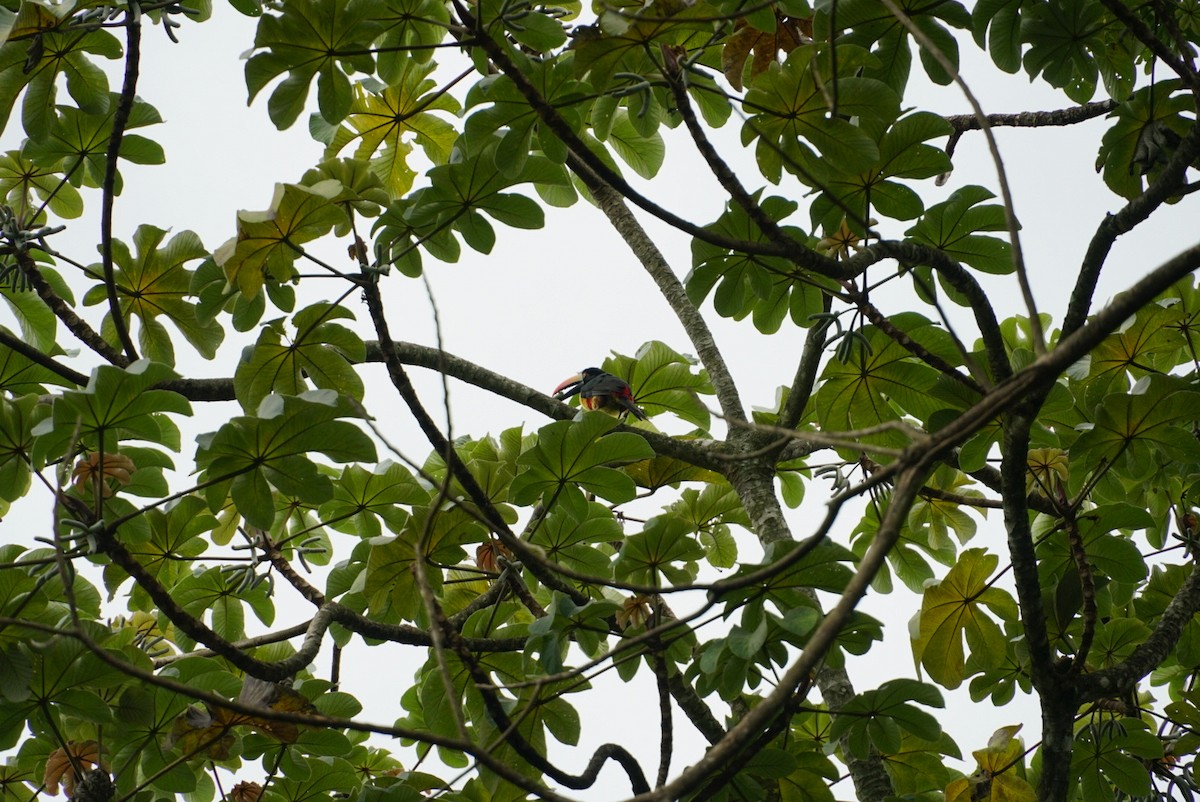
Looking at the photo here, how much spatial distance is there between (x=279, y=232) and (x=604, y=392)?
165 cm

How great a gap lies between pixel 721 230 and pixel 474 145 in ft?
2.03

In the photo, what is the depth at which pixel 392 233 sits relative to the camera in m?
2.39

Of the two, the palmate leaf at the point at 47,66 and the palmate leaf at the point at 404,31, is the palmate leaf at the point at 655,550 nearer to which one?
the palmate leaf at the point at 404,31

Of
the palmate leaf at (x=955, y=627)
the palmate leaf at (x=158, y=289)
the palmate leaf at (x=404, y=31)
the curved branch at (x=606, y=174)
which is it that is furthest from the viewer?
the palmate leaf at (x=158, y=289)

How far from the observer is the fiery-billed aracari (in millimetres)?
3438

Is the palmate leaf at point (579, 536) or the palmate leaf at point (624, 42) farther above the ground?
the palmate leaf at point (624, 42)

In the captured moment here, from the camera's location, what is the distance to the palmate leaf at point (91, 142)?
2.67 metres

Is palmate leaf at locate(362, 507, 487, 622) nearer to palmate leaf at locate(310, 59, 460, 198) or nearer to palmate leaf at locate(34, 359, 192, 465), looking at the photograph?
palmate leaf at locate(34, 359, 192, 465)

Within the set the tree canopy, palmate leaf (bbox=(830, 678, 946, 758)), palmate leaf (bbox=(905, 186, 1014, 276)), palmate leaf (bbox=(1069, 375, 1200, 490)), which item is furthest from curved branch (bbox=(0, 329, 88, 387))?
palmate leaf (bbox=(1069, 375, 1200, 490))

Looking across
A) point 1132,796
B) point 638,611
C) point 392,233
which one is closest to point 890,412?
point 638,611

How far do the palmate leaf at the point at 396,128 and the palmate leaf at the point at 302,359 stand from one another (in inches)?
30.6

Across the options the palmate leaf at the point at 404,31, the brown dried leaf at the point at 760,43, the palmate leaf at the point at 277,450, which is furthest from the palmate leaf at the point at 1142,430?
the palmate leaf at the point at 404,31

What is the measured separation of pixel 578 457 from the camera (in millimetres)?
2367

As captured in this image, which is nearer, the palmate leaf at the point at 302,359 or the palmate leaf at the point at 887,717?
the palmate leaf at the point at 887,717
